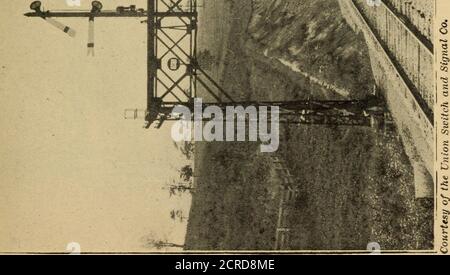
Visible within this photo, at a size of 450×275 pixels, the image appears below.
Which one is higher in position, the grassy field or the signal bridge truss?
the signal bridge truss

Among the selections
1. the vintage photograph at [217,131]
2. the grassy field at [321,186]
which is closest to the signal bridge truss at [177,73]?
the vintage photograph at [217,131]

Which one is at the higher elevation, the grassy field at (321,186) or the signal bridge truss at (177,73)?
the signal bridge truss at (177,73)

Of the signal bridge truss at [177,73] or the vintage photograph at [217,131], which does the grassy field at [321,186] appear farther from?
the signal bridge truss at [177,73]

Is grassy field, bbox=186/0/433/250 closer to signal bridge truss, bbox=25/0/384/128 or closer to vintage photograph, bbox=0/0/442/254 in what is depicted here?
vintage photograph, bbox=0/0/442/254

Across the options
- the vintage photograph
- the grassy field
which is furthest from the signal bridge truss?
the grassy field
